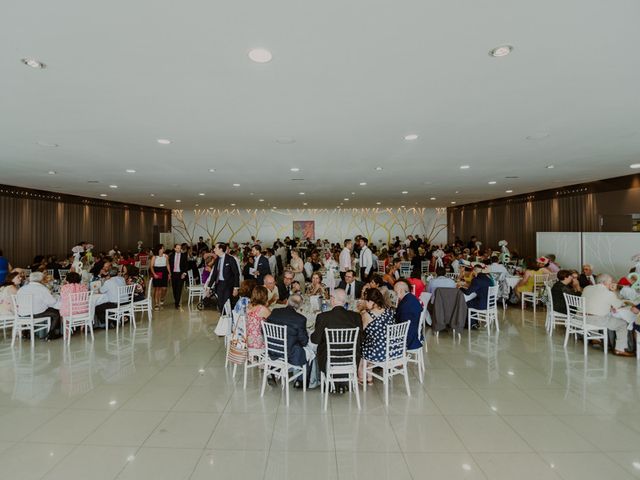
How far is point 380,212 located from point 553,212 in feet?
36.0

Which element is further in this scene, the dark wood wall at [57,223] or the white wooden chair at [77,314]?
the dark wood wall at [57,223]

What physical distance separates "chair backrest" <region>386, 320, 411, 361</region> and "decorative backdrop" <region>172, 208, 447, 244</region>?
59.6 ft

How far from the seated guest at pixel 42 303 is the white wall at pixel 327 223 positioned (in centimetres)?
1622

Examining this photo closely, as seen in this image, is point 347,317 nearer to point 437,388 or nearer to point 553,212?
point 437,388

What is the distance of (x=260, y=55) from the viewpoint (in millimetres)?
2830

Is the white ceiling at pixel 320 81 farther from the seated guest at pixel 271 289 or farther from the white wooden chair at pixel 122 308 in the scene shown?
the white wooden chair at pixel 122 308

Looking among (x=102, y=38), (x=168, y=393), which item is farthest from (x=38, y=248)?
(x=102, y=38)

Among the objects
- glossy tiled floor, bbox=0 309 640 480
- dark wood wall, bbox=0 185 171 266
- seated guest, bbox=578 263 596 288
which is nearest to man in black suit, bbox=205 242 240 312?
glossy tiled floor, bbox=0 309 640 480

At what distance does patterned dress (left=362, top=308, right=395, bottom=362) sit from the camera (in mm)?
4305

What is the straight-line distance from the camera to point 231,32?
2500 mm

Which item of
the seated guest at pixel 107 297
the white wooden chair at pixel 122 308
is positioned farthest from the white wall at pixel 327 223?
the seated guest at pixel 107 297

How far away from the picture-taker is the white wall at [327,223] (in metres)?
22.6

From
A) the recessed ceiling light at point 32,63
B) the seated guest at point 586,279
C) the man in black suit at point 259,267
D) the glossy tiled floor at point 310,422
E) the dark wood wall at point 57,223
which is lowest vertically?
the glossy tiled floor at point 310,422

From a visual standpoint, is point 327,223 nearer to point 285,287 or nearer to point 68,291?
point 285,287
